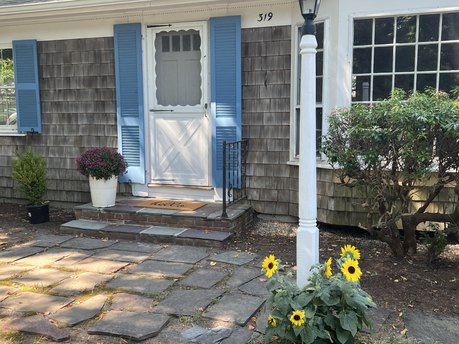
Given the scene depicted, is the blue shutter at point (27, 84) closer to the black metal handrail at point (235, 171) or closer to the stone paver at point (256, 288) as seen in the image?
the black metal handrail at point (235, 171)

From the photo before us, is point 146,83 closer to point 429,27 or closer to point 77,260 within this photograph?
point 77,260

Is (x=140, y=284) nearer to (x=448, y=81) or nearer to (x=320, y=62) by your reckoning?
(x=320, y=62)

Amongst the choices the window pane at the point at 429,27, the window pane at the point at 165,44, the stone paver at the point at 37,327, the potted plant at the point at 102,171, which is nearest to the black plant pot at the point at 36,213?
the potted plant at the point at 102,171

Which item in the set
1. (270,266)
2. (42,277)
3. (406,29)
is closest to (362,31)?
(406,29)

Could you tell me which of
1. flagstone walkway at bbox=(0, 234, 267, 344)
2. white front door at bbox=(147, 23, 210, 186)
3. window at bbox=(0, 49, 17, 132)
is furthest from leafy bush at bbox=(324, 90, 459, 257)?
window at bbox=(0, 49, 17, 132)

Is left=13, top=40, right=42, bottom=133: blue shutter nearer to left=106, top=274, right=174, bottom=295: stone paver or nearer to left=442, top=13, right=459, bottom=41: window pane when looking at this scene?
left=106, top=274, right=174, bottom=295: stone paver

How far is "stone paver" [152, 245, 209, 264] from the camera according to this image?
4254 mm

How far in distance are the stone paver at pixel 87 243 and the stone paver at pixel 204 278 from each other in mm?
1316

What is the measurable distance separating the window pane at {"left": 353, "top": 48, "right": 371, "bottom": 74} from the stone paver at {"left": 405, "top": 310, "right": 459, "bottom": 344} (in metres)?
2.58

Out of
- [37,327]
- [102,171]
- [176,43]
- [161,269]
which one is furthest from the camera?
[176,43]

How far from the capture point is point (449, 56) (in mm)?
4492

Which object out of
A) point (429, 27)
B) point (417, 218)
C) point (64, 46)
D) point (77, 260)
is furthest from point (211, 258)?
point (64, 46)

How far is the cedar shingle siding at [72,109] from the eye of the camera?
6.01 m

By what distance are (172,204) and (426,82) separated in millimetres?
3108
